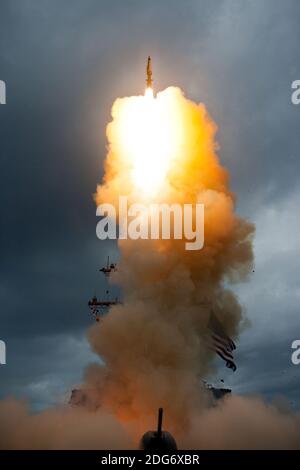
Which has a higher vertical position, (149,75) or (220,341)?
(149,75)

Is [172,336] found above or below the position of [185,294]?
below

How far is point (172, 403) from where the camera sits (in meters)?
49.7

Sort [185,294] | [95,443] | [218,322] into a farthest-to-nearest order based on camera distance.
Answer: [218,322]
[185,294]
[95,443]

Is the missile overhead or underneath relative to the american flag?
overhead

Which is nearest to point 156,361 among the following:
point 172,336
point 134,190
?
point 172,336

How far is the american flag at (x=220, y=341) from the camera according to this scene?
54000 mm

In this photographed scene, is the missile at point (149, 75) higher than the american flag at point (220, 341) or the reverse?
higher

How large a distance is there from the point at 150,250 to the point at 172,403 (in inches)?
528

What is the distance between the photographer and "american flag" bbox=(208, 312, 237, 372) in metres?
54.0

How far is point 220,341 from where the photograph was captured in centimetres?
5428

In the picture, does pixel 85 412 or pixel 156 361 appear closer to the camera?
pixel 156 361

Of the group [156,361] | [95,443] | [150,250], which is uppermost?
[150,250]

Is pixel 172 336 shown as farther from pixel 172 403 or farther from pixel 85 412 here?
pixel 85 412

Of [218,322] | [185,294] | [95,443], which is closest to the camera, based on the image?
[95,443]
